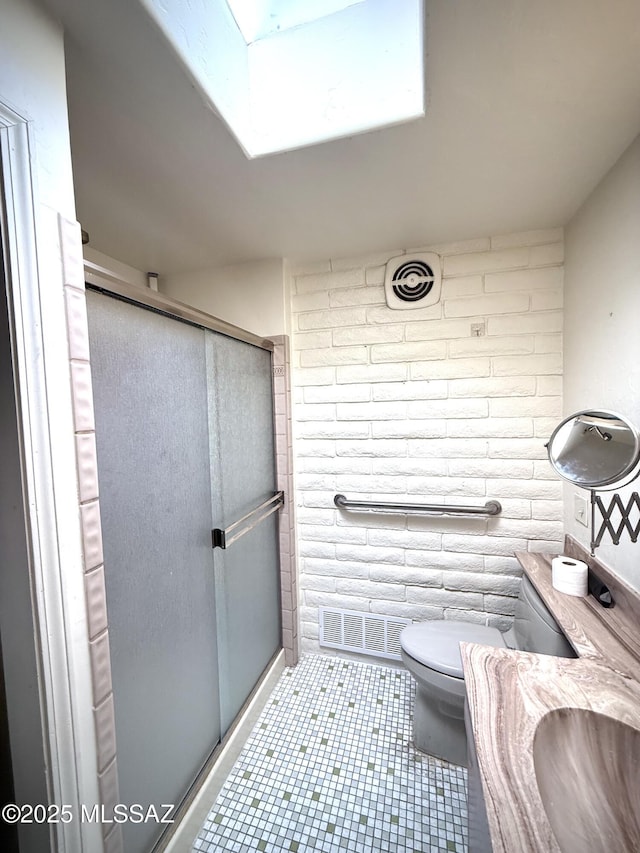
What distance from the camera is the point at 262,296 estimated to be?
1674mm

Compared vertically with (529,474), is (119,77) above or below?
above

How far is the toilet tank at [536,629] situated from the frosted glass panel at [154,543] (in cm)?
114

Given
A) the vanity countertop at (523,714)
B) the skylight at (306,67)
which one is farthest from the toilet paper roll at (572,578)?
the skylight at (306,67)

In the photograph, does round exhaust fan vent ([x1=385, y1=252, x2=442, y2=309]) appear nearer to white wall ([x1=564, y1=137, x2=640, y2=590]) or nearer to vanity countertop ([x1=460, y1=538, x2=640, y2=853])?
white wall ([x1=564, y1=137, x2=640, y2=590])

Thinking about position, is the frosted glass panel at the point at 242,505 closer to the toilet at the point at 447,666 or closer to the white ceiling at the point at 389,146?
the white ceiling at the point at 389,146

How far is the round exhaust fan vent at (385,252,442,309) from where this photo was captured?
1543mm

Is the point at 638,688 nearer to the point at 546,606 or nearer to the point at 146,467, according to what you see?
the point at 546,606

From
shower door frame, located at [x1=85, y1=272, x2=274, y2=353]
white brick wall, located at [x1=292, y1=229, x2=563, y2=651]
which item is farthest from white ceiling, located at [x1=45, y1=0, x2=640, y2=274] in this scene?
shower door frame, located at [x1=85, y1=272, x2=274, y2=353]

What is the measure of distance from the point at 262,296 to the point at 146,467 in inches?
43.5

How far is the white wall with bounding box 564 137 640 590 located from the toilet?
33 cm

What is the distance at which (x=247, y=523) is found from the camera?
1.42 meters

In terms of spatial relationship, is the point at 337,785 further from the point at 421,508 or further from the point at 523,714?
the point at 421,508

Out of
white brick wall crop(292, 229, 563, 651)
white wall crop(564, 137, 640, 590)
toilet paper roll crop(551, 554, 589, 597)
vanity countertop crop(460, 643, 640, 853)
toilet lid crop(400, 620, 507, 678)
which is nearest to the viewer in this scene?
vanity countertop crop(460, 643, 640, 853)

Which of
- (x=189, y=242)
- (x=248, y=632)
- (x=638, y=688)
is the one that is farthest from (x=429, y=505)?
(x=189, y=242)
